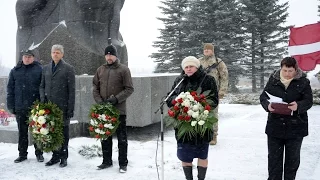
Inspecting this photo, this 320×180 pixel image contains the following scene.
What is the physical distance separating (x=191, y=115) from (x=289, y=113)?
3.51 feet

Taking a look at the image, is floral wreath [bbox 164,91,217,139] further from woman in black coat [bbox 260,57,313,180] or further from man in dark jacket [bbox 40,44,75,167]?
man in dark jacket [bbox 40,44,75,167]

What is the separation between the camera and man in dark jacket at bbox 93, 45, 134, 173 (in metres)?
5.21

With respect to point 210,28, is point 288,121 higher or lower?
lower

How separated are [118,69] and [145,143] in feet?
7.28

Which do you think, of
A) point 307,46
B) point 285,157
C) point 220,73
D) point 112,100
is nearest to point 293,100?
point 285,157

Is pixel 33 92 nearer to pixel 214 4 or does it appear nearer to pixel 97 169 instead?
pixel 97 169

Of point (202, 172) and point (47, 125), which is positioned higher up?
point (47, 125)

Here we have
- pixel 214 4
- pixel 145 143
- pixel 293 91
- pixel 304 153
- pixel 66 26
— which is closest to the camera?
pixel 293 91

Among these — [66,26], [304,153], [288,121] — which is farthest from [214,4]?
[288,121]

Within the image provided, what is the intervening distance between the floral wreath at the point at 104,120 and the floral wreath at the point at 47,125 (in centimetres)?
57

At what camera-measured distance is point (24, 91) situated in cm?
574

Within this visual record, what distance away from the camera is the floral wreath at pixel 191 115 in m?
4.02

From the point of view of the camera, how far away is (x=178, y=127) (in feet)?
Result: 13.6

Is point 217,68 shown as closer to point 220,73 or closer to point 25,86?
point 220,73
